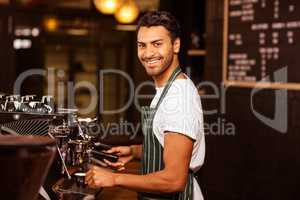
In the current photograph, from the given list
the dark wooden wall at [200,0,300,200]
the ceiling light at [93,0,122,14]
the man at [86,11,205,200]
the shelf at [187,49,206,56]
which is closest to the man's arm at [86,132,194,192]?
the man at [86,11,205,200]

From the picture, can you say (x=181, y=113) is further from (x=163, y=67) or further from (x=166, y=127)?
(x=163, y=67)

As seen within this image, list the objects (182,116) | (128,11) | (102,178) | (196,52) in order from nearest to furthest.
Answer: (102,178) < (182,116) < (196,52) < (128,11)

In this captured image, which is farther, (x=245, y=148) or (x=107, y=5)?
(x=107, y=5)

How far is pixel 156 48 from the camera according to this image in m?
1.93

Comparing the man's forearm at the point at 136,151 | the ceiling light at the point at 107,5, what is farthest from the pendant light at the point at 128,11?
the man's forearm at the point at 136,151

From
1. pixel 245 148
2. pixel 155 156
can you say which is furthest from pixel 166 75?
pixel 245 148

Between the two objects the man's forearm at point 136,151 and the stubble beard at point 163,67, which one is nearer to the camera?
the stubble beard at point 163,67

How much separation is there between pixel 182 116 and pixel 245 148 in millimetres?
2723

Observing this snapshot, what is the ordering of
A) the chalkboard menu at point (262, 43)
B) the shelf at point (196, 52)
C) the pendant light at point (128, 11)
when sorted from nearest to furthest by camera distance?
the chalkboard menu at point (262, 43), the shelf at point (196, 52), the pendant light at point (128, 11)

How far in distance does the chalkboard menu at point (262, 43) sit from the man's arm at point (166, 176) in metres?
2.34

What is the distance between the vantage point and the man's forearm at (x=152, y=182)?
1703mm

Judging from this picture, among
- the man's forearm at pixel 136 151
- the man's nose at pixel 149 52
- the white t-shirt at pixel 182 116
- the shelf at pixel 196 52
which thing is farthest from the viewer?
the shelf at pixel 196 52

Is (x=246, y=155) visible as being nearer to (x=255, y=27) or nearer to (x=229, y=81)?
(x=229, y=81)

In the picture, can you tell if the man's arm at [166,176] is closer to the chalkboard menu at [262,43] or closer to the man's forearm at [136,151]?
the man's forearm at [136,151]
